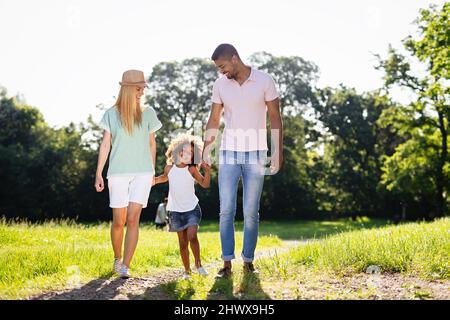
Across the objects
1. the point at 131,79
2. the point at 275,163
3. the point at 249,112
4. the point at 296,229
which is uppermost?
the point at 131,79

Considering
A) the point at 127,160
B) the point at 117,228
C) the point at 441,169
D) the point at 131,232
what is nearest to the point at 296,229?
A: the point at 441,169

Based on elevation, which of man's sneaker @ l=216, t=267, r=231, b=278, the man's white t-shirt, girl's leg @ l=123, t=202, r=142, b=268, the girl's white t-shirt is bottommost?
man's sneaker @ l=216, t=267, r=231, b=278

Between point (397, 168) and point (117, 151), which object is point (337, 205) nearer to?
point (397, 168)

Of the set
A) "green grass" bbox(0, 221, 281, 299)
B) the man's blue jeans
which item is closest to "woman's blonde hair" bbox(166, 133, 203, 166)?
the man's blue jeans

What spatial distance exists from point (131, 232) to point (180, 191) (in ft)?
2.56

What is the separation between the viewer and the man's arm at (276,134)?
18.6ft

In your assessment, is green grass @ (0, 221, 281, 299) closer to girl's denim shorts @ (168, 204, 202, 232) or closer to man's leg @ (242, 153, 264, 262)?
girl's denim shorts @ (168, 204, 202, 232)

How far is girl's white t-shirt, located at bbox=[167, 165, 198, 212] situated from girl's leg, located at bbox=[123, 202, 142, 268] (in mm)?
520

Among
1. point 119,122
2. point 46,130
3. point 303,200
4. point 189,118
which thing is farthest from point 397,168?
point 119,122

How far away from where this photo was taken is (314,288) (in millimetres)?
4680

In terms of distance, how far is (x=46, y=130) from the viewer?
37.7 m

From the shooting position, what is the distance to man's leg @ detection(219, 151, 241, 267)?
563 centimetres

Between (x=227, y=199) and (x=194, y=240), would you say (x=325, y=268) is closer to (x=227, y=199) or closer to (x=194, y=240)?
(x=227, y=199)

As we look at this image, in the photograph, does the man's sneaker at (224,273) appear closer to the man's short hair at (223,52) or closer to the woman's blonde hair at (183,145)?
the woman's blonde hair at (183,145)
